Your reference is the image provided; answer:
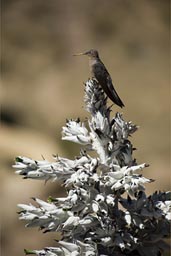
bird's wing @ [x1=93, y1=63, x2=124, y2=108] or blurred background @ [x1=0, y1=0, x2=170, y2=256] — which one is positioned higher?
blurred background @ [x1=0, y1=0, x2=170, y2=256]

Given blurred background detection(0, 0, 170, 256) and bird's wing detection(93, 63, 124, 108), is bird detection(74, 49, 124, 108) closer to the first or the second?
bird's wing detection(93, 63, 124, 108)

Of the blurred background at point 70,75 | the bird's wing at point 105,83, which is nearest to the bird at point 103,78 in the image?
the bird's wing at point 105,83

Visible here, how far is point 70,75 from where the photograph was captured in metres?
7.39

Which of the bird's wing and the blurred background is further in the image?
the blurred background

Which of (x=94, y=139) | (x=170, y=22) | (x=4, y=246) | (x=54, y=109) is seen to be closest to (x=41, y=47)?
(x=54, y=109)

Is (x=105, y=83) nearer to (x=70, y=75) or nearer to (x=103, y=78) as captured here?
(x=103, y=78)

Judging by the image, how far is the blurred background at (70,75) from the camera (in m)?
7.05

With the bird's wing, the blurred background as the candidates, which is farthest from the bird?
the blurred background

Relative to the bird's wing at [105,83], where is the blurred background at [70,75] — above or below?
above

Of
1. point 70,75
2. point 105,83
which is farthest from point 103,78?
point 70,75

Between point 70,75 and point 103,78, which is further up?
point 70,75

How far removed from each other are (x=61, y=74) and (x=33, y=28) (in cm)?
63

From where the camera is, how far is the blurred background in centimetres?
705

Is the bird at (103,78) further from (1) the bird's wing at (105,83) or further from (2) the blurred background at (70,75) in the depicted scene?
(2) the blurred background at (70,75)
